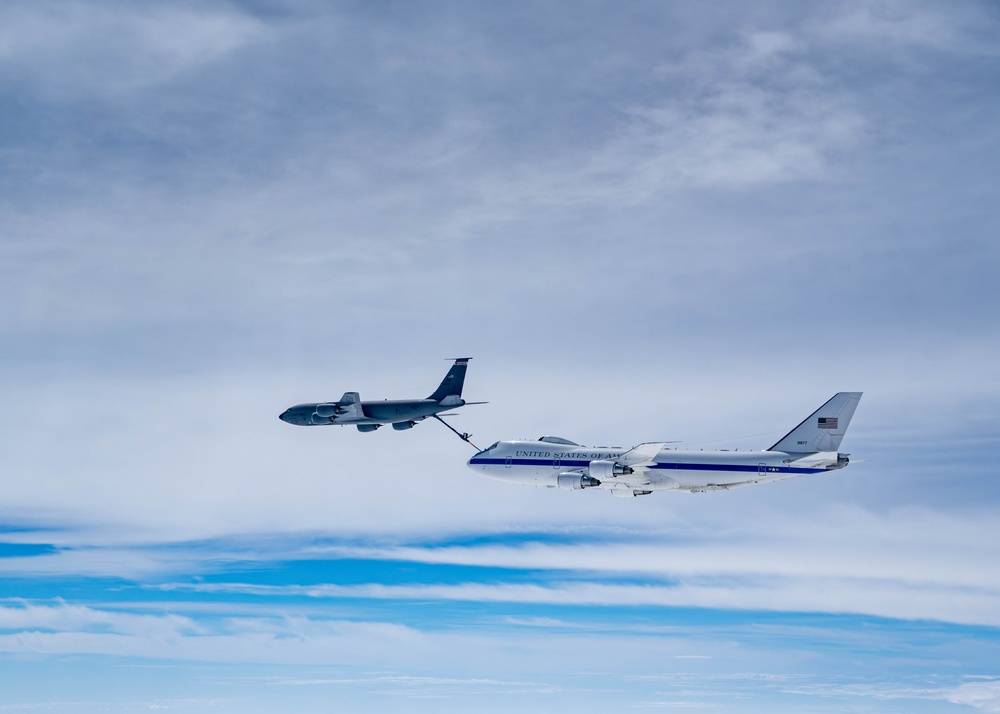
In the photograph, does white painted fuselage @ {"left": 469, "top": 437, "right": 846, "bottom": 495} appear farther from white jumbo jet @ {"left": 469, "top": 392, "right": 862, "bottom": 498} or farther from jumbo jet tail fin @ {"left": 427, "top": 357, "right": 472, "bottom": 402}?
jumbo jet tail fin @ {"left": 427, "top": 357, "right": 472, "bottom": 402}

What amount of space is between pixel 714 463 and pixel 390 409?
48.9 metres

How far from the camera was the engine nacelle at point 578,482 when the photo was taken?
493 ft

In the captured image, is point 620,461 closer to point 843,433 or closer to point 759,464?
point 759,464

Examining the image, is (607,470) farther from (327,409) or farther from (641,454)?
(327,409)

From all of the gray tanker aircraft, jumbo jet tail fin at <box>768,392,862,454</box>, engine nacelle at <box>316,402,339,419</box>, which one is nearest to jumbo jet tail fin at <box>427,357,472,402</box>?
the gray tanker aircraft

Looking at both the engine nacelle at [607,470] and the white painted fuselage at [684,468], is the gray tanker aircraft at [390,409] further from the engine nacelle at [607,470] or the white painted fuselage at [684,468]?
the engine nacelle at [607,470]

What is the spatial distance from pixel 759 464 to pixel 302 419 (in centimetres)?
6939

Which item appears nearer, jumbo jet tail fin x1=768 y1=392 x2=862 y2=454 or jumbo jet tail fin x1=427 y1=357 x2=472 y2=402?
jumbo jet tail fin x1=768 y1=392 x2=862 y2=454

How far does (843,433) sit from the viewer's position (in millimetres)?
148125

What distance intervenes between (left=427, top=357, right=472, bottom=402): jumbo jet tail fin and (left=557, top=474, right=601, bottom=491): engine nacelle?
22.8 metres

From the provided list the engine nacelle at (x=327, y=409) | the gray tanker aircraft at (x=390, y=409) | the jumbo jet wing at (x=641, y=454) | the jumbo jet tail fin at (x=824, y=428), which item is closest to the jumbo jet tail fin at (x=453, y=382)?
the gray tanker aircraft at (x=390, y=409)

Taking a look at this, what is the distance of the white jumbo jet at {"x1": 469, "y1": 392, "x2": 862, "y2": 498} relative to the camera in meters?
145

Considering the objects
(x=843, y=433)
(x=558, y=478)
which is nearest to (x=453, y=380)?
(x=558, y=478)

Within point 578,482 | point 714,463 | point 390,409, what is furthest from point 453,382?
point 714,463
